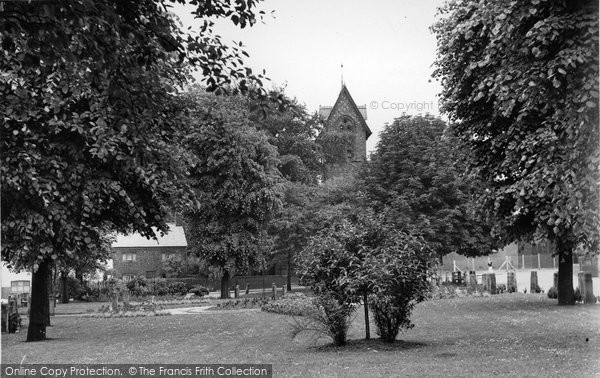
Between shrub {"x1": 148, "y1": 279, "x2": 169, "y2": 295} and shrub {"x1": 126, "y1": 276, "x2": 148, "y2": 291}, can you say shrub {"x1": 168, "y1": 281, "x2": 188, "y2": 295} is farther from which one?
shrub {"x1": 126, "y1": 276, "x2": 148, "y2": 291}

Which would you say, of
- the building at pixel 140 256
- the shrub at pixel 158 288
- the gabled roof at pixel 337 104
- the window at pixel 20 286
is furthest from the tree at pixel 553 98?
the gabled roof at pixel 337 104

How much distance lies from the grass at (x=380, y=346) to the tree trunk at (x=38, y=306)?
22.5 inches

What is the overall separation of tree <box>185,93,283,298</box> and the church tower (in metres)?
29.2

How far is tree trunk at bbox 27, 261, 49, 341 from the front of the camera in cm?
2111

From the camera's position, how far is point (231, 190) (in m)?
46.1

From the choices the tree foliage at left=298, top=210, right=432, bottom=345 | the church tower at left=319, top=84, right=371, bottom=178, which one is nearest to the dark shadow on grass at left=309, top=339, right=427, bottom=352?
the tree foliage at left=298, top=210, right=432, bottom=345

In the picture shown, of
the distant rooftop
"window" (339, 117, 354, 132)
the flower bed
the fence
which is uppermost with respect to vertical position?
the distant rooftop

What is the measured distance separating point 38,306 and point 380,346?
12119 millimetres

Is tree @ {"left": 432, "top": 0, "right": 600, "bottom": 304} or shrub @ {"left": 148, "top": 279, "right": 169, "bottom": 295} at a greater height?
tree @ {"left": 432, "top": 0, "right": 600, "bottom": 304}

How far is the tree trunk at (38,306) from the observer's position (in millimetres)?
21109

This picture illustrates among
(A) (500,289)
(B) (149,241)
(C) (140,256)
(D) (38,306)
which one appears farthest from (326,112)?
(D) (38,306)

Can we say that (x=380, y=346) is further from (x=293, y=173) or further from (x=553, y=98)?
(x=293, y=173)

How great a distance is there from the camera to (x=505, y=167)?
1858 centimetres

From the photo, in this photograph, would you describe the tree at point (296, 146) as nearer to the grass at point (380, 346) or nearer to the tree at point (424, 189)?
the tree at point (424, 189)
